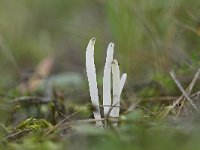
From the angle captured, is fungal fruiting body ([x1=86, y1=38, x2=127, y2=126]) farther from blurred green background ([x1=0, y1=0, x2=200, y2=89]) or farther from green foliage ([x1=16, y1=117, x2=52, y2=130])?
blurred green background ([x1=0, y1=0, x2=200, y2=89])

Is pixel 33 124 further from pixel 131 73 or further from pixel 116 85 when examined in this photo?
pixel 131 73

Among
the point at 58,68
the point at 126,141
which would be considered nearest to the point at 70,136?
the point at 126,141

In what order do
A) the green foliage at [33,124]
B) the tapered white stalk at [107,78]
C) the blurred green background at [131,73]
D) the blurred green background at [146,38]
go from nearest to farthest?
the blurred green background at [131,73] < the tapered white stalk at [107,78] < the green foliage at [33,124] < the blurred green background at [146,38]

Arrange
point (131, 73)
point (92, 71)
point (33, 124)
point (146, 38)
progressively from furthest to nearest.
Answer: point (131, 73) → point (146, 38) → point (33, 124) → point (92, 71)

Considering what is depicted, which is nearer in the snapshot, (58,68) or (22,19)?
(58,68)

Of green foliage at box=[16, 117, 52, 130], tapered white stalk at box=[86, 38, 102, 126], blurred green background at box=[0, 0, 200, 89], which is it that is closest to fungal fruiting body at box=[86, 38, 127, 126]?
tapered white stalk at box=[86, 38, 102, 126]

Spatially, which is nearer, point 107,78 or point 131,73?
point 107,78

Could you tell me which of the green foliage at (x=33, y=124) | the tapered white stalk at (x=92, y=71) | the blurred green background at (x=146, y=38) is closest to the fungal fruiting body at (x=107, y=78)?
the tapered white stalk at (x=92, y=71)

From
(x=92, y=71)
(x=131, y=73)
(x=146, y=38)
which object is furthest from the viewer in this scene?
(x=131, y=73)

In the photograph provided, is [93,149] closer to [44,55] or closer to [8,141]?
[8,141]

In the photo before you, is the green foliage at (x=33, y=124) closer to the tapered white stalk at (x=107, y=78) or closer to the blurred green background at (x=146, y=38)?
the tapered white stalk at (x=107, y=78)

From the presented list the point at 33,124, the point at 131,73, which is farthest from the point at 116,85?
the point at 131,73
